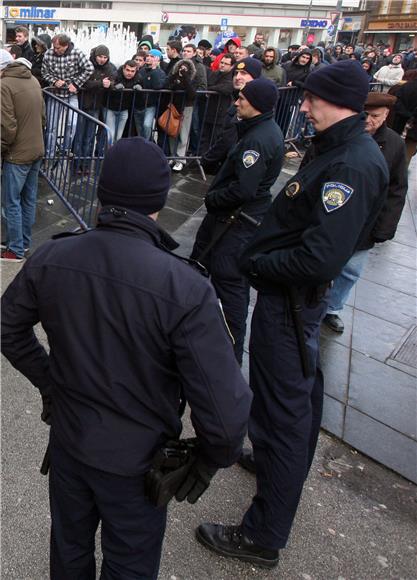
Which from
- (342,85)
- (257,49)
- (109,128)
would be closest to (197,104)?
(109,128)

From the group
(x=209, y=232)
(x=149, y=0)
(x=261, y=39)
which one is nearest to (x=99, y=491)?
(x=209, y=232)

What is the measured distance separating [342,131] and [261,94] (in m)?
1.27

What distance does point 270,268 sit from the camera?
2.31 metres

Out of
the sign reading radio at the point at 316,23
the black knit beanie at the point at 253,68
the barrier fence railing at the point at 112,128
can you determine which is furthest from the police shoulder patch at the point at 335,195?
the sign reading radio at the point at 316,23

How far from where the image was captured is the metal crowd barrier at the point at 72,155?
227 inches

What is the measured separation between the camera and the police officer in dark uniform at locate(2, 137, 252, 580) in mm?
1527

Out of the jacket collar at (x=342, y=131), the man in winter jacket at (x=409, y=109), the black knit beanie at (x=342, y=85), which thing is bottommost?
the man in winter jacket at (x=409, y=109)

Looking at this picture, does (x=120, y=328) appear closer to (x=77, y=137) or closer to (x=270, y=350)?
(x=270, y=350)

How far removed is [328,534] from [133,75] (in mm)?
7035

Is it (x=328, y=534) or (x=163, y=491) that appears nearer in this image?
(x=163, y=491)

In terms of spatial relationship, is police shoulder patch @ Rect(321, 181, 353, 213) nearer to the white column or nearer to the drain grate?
the drain grate

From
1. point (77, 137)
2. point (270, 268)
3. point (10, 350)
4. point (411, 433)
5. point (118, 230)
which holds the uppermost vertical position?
point (118, 230)

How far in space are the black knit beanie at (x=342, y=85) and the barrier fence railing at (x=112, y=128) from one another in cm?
333

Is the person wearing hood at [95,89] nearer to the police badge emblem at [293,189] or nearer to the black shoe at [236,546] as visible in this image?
the police badge emblem at [293,189]
